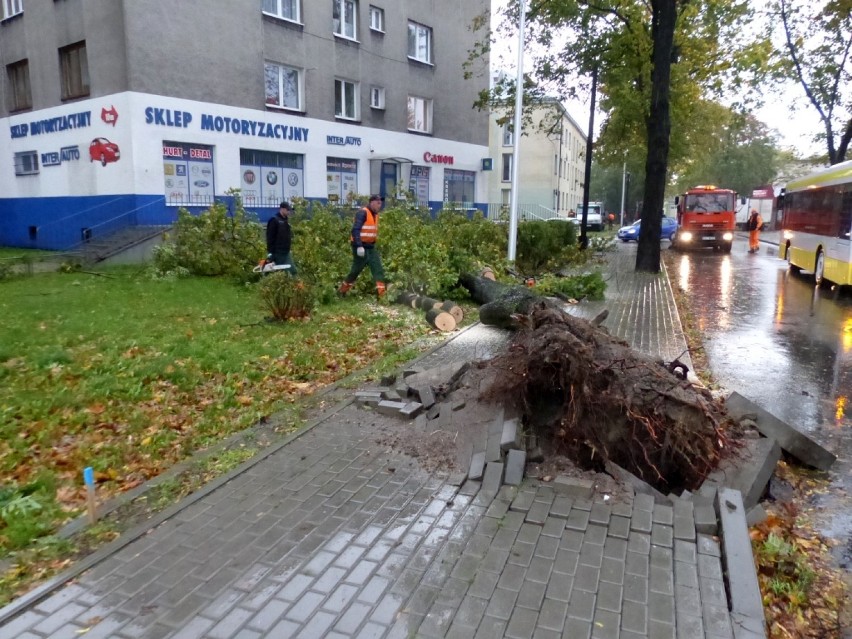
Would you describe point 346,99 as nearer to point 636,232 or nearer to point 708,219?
point 708,219

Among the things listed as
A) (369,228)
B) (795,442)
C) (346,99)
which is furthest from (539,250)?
(795,442)

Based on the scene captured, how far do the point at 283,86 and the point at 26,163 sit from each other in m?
9.29

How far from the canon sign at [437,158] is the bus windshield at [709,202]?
11.5 m

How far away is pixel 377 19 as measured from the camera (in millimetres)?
27172

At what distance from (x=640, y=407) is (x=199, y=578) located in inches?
126

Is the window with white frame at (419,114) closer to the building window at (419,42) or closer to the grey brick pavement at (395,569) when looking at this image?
the building window at (419,42)

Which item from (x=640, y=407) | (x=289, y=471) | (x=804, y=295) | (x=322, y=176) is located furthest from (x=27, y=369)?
(x=322, y=176)

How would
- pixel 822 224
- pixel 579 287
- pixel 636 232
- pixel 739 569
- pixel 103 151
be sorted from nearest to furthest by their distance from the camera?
pixel 739 569 → pixel 579 287 → pixel 822 224 → pixel 103 151 → pixel 636 232

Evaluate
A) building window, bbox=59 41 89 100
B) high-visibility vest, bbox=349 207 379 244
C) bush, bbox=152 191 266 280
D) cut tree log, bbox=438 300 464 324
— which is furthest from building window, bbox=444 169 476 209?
cut tree log, bbox=438 300 464 324

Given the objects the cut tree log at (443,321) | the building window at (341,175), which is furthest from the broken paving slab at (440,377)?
the building window at (341,175)

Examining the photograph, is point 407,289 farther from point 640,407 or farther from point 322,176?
point 322,176

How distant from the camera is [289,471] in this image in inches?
185

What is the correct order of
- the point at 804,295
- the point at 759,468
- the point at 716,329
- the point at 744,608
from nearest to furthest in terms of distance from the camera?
1. the point at 744,608
2. the point at 759,468
3. the point at 716,329
4. the point at 804,295

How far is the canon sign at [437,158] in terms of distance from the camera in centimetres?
3025
